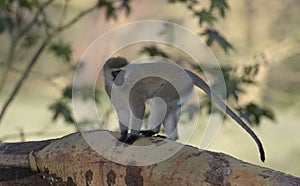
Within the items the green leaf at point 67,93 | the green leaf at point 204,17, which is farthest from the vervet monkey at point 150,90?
the green leaf at point 67,93

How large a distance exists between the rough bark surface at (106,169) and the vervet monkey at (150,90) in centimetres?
25

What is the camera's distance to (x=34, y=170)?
7.39 ft

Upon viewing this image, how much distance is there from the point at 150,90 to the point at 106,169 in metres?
0.43

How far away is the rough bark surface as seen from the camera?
68.6 inches

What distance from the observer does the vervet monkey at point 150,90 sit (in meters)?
2.37

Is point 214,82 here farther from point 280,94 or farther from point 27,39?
point 280,94

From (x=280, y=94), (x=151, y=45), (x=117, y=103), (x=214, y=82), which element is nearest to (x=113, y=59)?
(x=117, y=103)

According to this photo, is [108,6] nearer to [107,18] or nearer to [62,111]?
[107,18]

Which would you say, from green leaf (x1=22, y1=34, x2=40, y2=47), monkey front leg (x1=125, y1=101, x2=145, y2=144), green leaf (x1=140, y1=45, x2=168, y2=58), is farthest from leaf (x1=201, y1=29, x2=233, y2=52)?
green leaf (x1=22, y1=34, x2=40, y2=47)

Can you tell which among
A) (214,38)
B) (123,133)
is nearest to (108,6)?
(214,38)

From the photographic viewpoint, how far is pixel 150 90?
238 centimetres

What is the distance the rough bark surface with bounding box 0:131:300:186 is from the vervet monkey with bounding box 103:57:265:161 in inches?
9.7

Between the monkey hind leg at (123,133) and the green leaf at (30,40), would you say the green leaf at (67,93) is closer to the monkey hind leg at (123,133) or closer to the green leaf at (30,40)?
the green leaf at (30,40)

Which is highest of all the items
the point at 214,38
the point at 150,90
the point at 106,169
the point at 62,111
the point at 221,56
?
the point at 221,56
